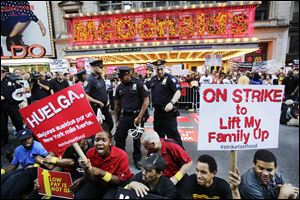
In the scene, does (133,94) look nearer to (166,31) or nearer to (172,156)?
(172,156)

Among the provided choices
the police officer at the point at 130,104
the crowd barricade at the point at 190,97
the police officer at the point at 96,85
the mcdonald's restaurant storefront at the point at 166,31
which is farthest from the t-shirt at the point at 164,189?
the mcdonald's restaurant storefront at the point at 166,31

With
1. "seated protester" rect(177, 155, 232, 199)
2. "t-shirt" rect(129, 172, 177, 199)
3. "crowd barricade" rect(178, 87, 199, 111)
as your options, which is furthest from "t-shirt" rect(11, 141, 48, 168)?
"crowd barricade" rect(178, 87, 199, 111)

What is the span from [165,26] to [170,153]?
12723mm

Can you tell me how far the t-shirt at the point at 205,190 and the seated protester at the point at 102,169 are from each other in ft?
2.14

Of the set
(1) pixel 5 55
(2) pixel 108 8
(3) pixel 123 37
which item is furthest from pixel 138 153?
(1) pixel 5 55

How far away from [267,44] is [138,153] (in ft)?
75.0

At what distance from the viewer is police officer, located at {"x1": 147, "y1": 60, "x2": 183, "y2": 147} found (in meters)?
3.88

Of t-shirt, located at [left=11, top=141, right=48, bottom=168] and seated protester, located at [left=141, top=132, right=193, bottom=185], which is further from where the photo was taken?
t-shirt, located at [left=11, top=141, right=48, bottom=168]

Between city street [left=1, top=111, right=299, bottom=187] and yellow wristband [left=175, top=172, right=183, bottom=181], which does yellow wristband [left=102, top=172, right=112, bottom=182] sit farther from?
city street [left=1, top=111, right=299, bottom=187]

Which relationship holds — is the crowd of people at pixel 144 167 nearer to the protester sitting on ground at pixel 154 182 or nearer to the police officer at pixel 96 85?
the protester sitting on ground at pixel 154 182

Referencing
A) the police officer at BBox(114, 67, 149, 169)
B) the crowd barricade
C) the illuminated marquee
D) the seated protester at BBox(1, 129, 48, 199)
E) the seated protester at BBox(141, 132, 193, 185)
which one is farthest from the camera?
the illuminated marquee

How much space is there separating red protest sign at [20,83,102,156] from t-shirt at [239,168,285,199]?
1.54 meters

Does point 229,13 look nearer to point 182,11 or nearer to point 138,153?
point 182,11

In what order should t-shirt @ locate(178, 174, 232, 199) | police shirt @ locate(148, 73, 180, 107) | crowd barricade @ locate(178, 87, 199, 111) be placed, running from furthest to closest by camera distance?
crowd barricade @ locate(178, 87, 199, 111) < police shirt @ locate(148, 73, 180, 107) < t-shirt @ locate(178, 174, 232, 199)
